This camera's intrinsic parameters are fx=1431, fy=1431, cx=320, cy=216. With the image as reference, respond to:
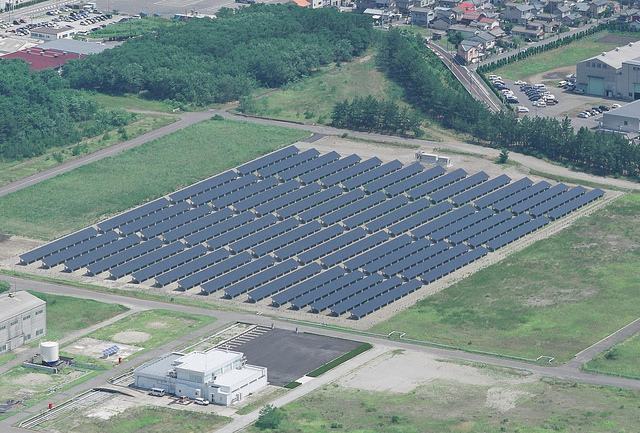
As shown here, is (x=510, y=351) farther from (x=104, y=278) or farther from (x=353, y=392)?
(x=104, y=278)

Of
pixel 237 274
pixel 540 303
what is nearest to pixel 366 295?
pixel 237 274

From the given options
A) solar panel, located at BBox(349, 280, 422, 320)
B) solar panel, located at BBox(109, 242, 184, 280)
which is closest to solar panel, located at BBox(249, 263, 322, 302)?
solar panel, located at BBox(349, 280, 422, 320)

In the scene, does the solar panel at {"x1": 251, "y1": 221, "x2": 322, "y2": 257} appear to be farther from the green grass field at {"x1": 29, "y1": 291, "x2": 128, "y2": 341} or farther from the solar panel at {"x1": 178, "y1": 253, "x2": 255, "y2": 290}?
the green grass field at {"x1": 29, "y1": 291, "x2": 128, "y2": 341}

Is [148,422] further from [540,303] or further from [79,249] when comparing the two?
[540,303]

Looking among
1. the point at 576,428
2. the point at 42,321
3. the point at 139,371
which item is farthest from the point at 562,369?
the point at 42,321

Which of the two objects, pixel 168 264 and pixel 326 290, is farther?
pixel 168 264

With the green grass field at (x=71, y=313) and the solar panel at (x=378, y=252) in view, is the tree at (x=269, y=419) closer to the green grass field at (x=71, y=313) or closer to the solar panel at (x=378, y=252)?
the green grass field at (x=71, y=313)
